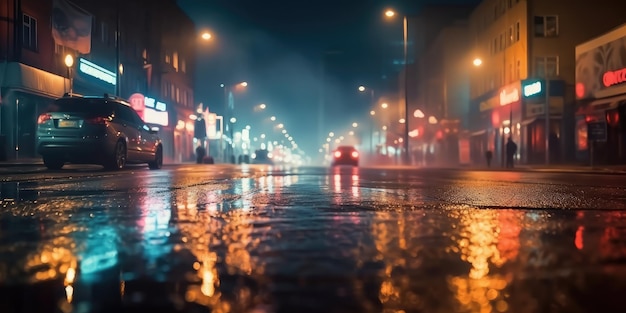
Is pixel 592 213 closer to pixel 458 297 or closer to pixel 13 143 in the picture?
pixel 458 297

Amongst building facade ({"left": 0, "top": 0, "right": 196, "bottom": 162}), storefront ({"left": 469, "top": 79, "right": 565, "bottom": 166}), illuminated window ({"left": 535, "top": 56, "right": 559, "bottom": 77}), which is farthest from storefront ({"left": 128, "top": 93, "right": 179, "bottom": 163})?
illuminated window ({"left": 535, "top": 56, "right": 559, "bottom": 77})

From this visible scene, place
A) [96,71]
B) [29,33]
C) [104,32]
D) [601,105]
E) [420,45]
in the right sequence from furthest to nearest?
[420,45] → [104,32] → [96,71] → [601,105] → [29,33]

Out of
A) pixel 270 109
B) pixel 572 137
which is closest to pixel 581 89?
pixel 572 137

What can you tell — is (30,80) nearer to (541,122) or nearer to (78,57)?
(78,57)

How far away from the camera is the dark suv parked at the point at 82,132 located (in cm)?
1442

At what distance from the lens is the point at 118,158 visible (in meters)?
15.4

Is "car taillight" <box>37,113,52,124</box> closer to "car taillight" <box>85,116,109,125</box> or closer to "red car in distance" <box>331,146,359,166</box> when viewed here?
"car taillight" <box>85,116,109,125</box>

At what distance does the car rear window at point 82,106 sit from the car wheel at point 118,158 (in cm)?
Result: 97

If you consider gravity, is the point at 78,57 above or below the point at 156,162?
above

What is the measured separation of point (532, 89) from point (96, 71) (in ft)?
90.0

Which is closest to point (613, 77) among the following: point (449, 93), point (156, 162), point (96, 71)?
point (156, 162)

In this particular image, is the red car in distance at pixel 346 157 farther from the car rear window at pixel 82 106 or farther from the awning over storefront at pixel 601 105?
the car rear window at pixel 82 106

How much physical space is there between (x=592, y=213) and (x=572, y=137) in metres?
36.5

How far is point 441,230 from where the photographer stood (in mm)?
4379
